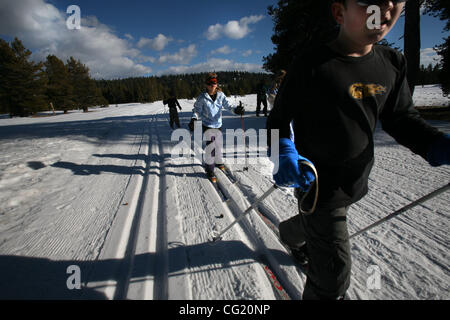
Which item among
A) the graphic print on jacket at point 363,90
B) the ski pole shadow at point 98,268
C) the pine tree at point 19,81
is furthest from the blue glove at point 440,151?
the pine tree at point 19,81

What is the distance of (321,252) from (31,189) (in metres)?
4.84

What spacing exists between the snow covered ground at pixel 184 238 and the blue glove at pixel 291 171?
47.2 inches

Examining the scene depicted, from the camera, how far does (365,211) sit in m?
2.47

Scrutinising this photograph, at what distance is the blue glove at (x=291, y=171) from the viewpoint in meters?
1.05

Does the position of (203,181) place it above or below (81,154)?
below

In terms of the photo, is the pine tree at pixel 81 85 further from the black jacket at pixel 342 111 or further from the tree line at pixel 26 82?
the black jacket at pixel 342 111

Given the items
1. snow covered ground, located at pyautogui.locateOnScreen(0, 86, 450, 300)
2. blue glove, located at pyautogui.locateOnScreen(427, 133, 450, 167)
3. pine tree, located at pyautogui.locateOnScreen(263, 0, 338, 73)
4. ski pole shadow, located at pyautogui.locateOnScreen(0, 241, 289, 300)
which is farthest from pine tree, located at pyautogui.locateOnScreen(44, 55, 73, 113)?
blue glove, located at pyautogui.locateOnScreen(427, 133, 450, 167)

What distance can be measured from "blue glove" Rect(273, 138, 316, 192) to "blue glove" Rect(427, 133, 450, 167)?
2.59ft

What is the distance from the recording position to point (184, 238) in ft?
7.56

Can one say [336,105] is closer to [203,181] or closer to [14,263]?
[203,181]

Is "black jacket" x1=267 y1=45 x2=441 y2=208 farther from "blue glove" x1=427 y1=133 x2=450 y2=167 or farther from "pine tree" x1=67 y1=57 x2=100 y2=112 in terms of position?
"pine tree" x1=67 y1=57 x2=100 y2=112

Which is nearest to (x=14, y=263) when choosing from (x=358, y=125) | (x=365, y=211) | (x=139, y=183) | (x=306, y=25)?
(x=139, y=183)
